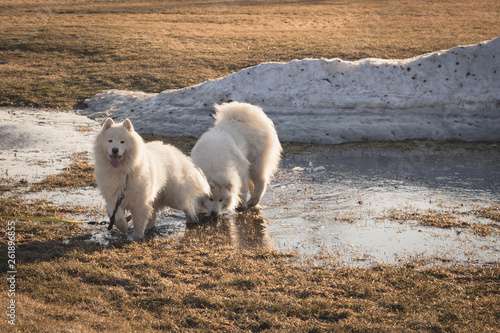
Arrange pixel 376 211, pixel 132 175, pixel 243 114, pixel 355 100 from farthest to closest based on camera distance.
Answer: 1. pixel 355 100
2. pixel 243 114
3. pixel 376 211
4. pixel 132 175

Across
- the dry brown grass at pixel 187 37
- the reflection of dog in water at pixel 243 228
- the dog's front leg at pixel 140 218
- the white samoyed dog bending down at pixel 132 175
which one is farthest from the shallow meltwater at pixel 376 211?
the dry brown grass at pixel 187 37

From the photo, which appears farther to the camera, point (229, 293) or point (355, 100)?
point (355, 100)

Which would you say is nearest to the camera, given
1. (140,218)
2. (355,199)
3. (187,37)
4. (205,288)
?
(205,288)

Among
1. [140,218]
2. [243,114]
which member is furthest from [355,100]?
[140,218]

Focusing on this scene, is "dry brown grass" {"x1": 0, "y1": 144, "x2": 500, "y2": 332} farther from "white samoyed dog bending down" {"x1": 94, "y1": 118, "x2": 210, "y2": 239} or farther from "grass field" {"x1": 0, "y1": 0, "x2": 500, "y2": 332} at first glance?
"white samoyed dog bending down" {"x1": 94, "y1": 118, "x2": 210, "y2": 239}

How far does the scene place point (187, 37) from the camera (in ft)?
100

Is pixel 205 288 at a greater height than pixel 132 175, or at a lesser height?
lesser

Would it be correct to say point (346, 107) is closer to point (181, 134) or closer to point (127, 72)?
point (181, 134)

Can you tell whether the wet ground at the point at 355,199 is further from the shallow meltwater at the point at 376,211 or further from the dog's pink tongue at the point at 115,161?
the dog's pink tongue at the point at 115,161

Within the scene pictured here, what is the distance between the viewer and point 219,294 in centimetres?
569

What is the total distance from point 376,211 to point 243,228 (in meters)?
2.39

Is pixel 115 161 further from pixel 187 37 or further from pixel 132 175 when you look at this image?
pixel 187 37

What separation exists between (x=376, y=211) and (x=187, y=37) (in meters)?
23.7

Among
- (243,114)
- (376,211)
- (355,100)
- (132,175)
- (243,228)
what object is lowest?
(243,228)
